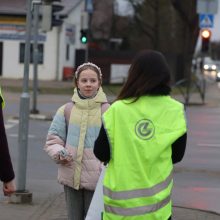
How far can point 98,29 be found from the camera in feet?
244

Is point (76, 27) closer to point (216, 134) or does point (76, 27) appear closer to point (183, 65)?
point (183, 65)

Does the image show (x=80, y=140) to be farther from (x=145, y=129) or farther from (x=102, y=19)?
(x=102, y=19)

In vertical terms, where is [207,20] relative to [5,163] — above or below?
above

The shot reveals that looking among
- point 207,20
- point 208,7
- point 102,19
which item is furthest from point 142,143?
point 102,19

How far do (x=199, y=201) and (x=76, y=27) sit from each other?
41162 millimetres

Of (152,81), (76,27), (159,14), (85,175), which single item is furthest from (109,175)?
(159,14)

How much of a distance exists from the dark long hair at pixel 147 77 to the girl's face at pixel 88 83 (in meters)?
1.17

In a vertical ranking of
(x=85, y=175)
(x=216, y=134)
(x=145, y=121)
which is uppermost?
(x=145, y=121)

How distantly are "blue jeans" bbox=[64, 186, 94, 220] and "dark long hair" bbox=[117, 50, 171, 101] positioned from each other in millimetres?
1390

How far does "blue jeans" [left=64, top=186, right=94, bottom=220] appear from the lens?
521cm

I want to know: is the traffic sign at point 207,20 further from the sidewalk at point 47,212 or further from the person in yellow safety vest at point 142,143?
the person in yellow safety vest at point 142,143

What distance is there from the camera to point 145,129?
390 centimetres

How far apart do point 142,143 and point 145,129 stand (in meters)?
0.08

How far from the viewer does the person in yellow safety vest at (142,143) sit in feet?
12.7
